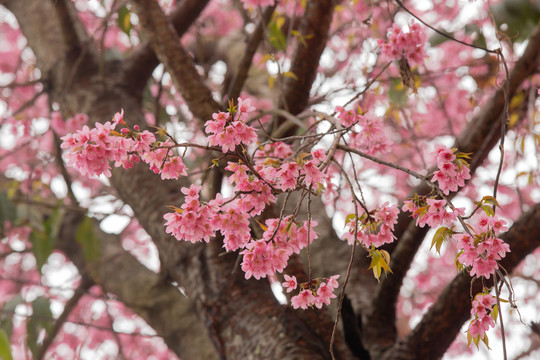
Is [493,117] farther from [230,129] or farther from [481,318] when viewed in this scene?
[230,129]

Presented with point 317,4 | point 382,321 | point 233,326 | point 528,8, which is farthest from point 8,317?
point 528,8

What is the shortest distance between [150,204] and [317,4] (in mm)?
931

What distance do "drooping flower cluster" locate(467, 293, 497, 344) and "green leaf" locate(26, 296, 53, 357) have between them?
5.91 ft

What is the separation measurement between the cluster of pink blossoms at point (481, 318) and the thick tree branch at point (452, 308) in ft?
0.81

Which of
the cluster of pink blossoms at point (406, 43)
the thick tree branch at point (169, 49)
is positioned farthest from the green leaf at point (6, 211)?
the cluster of pink blossoms at point (406, 43)

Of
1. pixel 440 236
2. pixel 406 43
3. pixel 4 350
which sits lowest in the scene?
pixel 4 350

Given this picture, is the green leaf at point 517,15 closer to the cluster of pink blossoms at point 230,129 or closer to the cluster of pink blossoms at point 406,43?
the cluster of pink blossoms at point 406,43

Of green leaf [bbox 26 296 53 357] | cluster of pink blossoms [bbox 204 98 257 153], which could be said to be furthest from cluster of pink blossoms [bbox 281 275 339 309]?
green leaf [bbox 26 296 53 357]

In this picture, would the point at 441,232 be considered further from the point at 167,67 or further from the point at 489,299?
the point at 167,67

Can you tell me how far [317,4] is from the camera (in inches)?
77.2

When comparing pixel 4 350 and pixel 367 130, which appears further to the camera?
pixel 4 350

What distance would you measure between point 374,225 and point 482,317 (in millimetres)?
303

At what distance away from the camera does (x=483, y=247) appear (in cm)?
116

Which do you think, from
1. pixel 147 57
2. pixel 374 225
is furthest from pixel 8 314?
pixel 374 225
